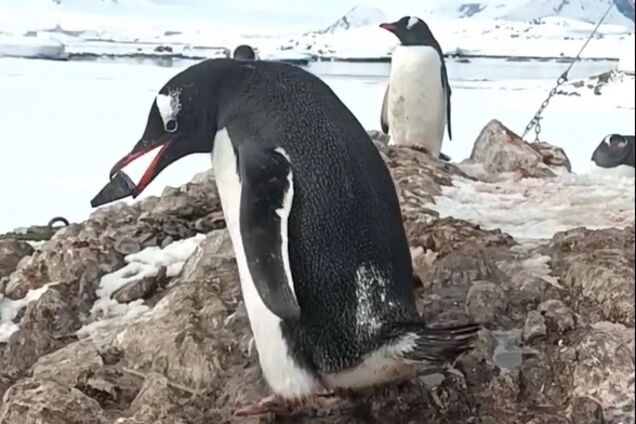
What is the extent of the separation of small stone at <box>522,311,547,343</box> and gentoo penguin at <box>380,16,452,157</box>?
650 millimetres

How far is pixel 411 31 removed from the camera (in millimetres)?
1524

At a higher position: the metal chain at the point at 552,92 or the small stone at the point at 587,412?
the metal chain at the point at 552,92

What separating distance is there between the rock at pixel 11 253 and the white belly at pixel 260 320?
68 cm

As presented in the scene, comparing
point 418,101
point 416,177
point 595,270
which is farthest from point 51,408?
point 418,101

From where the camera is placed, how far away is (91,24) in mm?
1278

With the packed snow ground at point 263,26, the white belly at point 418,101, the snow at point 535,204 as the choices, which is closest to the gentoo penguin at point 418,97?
the white belly at point 418,101

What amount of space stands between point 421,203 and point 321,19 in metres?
0.42

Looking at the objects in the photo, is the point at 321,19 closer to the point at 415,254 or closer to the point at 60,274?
the point at 415,254

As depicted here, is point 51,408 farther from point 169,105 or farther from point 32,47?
point 32,47

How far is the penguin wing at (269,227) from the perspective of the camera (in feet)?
2.89

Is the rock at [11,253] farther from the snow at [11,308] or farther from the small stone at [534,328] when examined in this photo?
the small stone at [534,328]

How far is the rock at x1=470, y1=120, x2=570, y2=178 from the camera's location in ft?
4.95

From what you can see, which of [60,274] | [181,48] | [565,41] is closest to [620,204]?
[565,41]

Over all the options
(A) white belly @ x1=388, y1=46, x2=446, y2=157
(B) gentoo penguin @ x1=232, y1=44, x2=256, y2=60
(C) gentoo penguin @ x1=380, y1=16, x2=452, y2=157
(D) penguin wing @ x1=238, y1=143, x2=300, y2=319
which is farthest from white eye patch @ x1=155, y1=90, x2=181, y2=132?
(A) white belly @ x1=388, y1=46, x2=446, y2=157
